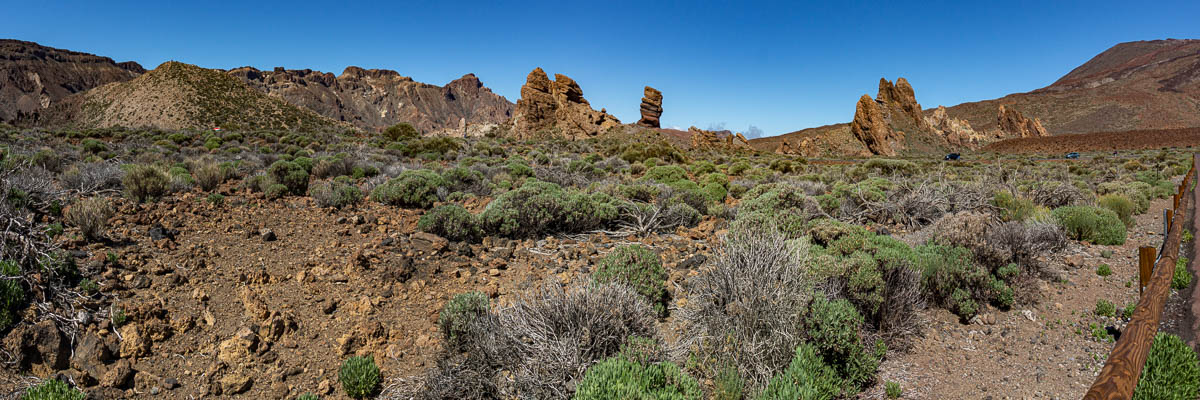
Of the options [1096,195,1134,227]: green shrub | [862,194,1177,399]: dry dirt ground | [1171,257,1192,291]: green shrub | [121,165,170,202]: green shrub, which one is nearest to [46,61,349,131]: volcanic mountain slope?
[121,165,170,202]: green shrub

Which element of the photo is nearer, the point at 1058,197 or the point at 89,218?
the point at 89,218

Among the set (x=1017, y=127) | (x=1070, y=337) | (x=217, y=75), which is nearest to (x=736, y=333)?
(x=1070, y=337)

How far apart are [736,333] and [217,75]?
57939 mm

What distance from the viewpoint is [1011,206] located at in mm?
7641

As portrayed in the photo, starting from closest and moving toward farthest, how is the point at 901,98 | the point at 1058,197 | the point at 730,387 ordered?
the point at 730,387 < the point at 1058,197 < the point at 901,98

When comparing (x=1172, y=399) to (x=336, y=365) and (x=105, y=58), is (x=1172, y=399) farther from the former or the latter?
(x=105, y=58)

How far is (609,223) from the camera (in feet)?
22.0

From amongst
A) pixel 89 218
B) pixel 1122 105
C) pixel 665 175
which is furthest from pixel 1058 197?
pixel 1122 105

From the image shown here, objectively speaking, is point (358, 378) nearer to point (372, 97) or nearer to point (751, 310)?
point (751, 310)

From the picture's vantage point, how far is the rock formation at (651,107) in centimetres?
4841

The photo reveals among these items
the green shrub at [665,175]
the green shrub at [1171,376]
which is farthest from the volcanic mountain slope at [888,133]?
the green shrub at [1171,376]

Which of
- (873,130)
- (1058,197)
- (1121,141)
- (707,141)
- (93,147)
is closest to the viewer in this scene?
(1058,197)

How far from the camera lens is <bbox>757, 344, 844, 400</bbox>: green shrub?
8.78 feet

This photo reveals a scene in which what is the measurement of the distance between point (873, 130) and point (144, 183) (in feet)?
176
